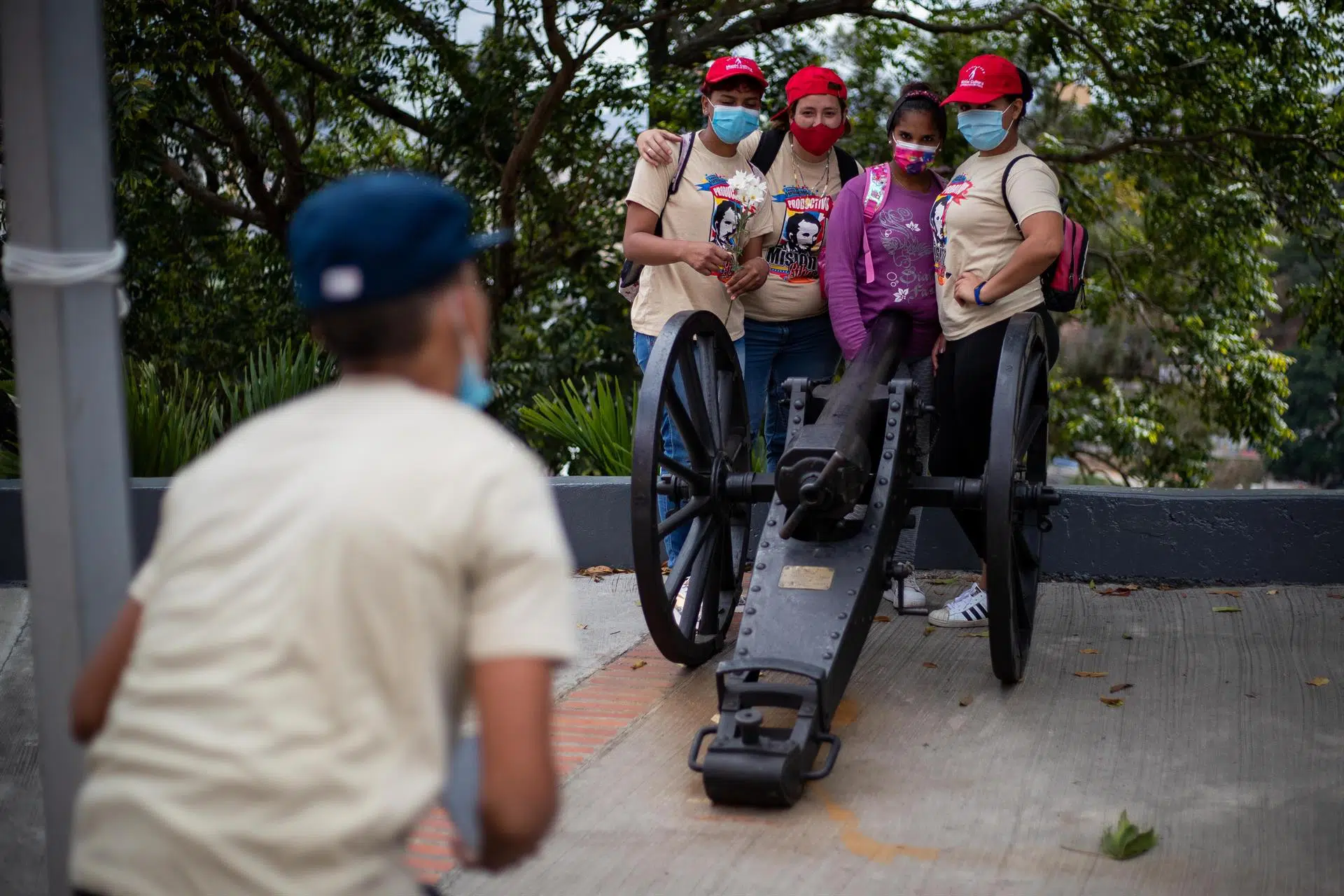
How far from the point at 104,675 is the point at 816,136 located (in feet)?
11.4

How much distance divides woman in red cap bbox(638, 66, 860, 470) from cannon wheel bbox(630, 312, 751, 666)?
0.22 metres

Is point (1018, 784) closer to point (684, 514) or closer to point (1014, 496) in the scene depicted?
point (1014, 496)

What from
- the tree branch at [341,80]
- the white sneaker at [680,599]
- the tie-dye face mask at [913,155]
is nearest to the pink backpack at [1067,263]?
the tie-dye face mask at [913,155]

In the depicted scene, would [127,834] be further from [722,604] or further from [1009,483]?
[722,604]

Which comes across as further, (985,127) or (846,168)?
(846,168)

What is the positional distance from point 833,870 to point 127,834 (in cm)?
193

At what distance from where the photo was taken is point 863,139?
9617 mm

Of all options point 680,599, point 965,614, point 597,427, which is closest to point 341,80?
point 597,427

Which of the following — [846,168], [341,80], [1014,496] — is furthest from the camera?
[341,80]

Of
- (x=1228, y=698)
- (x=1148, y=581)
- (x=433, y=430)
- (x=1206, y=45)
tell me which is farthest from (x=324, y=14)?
(x=433, y=430)

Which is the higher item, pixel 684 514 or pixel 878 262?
pixel 878 262

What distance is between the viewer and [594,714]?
4.00 meters

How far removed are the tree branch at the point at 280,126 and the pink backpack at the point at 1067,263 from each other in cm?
534

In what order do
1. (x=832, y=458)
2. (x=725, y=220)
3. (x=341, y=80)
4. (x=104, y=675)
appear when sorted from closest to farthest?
1. (x=104, y=675)
2. (x=832, y=458)
3. (x=725, y=220)
4. (x=341, y=80)
